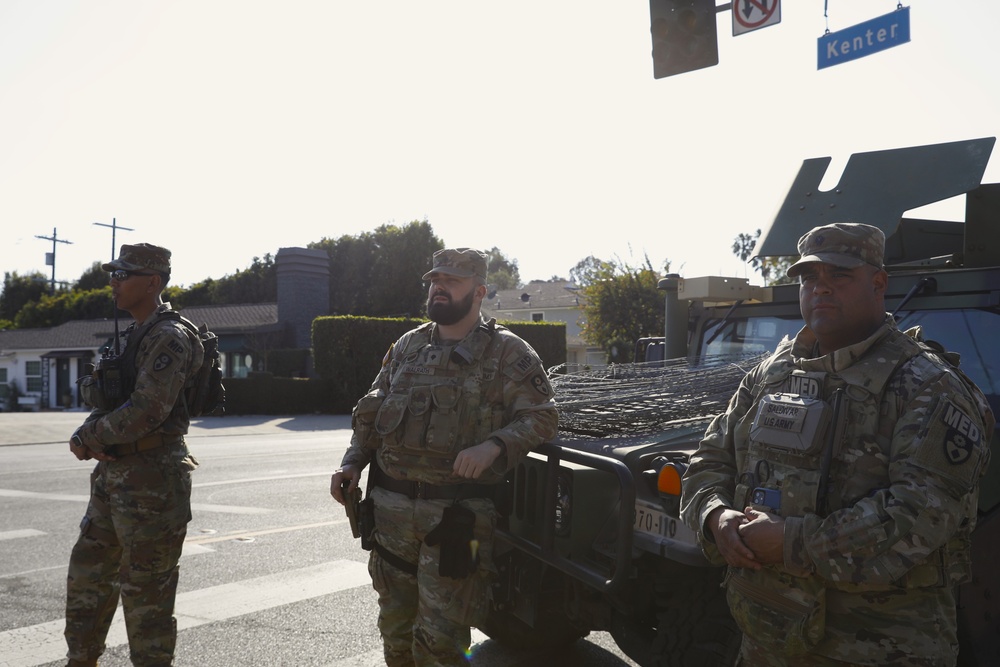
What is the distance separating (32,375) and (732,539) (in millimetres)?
38870

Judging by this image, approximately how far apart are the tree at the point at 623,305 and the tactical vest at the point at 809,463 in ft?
73.7

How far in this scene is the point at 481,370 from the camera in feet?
10.5

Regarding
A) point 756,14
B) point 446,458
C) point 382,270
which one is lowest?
point 446,458

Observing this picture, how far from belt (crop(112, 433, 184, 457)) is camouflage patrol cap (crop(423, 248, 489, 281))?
4.47 ft

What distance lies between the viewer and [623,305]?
25.7 metres

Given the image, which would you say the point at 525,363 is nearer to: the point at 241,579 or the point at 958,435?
the point at 958,435

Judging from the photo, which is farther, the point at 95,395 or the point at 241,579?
the point at 241,579

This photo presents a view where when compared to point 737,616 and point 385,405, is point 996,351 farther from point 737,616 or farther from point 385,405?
point 385,405

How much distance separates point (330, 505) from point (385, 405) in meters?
5.42

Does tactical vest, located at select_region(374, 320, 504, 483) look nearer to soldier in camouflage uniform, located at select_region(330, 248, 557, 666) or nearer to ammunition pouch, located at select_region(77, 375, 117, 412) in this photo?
soldier in camouflage uniform, located at select_region(330, 248, 557, 666)

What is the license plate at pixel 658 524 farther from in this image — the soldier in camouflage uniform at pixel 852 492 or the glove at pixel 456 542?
the glove at pixel 456 542

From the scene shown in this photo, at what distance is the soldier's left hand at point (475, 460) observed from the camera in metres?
2.89

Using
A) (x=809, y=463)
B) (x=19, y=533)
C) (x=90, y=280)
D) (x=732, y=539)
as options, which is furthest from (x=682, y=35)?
(x=90, y=280)

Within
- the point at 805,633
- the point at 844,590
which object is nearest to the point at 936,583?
the point at 844,590
